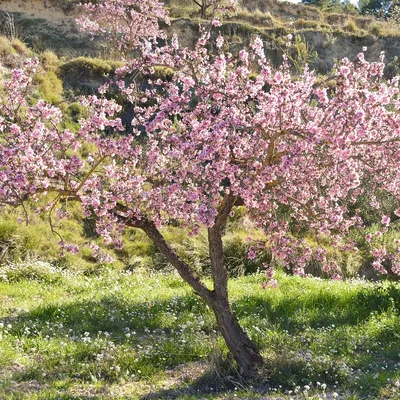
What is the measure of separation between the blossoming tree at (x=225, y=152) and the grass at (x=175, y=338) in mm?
686

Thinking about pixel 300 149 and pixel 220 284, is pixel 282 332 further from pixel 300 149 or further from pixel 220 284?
pixel 300 149

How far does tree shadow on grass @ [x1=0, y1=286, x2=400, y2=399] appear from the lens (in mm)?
5207

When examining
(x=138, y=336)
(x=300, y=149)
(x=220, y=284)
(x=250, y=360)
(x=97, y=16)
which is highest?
(x=97, y=16)

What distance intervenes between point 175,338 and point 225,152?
311cm

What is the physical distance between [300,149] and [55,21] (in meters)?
21.0

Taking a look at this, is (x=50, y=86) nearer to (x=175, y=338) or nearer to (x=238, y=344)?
(x=175, y=338)

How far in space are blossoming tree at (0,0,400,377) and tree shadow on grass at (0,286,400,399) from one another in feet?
1.93

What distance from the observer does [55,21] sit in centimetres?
2223

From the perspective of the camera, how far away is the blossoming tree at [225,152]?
4277mm

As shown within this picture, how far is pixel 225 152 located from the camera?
4363 mm

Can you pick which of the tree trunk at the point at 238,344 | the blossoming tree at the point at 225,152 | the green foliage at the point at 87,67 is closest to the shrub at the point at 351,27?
the green foliage at the point at 87,67

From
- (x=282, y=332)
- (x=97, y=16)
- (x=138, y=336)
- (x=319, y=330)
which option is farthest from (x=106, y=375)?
(x=97, y=16)

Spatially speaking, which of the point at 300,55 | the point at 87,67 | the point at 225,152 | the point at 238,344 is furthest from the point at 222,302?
the point at 87,67

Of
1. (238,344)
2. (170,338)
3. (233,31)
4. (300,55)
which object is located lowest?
(170,338)
